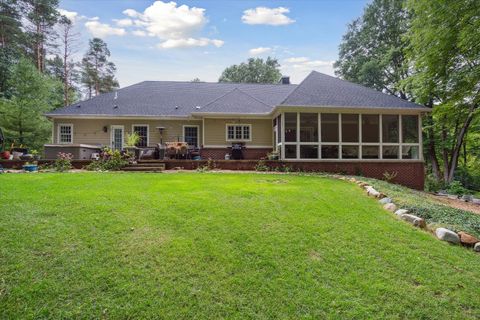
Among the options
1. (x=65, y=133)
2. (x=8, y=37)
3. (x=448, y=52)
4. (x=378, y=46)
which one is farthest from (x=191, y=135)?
(x=8, y=37)

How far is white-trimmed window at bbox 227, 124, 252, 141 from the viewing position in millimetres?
13852

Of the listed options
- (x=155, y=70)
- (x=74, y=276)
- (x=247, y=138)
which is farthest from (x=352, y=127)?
(x=155, y=70)

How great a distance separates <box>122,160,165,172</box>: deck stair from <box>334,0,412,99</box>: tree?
55.2 feet

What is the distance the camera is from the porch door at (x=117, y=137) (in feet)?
46.9

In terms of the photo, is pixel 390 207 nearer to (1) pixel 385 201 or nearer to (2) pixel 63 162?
(1) pixel 385 201

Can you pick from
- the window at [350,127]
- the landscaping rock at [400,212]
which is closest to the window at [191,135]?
the window at [350,127]

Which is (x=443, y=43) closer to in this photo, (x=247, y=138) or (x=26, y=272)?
(x=247, y=138)

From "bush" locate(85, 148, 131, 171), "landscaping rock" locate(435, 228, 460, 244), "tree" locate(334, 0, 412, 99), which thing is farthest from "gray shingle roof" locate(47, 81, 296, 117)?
"landscaping rock" locate(435, 228, 460, 244)

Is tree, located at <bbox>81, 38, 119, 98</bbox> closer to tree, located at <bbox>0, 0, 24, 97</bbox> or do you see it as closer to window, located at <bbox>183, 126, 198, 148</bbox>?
tree, located at <bbox>0, 0, 24, 97</bbox>

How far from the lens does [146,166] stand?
10867 millimetres

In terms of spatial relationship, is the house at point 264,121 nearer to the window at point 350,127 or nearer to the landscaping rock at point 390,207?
the window at point 350,127

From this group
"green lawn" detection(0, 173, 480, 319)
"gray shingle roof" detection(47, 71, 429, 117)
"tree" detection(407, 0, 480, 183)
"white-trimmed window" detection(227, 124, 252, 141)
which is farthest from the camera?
"white-trimmed window" detection(227, 124, 252, 141)

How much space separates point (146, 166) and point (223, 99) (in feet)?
19.3

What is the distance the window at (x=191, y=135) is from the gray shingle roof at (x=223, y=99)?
0.79 m
